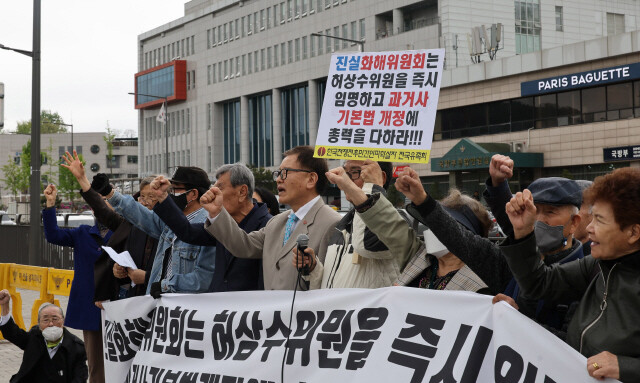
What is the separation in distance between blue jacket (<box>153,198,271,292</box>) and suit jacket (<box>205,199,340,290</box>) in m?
0.21

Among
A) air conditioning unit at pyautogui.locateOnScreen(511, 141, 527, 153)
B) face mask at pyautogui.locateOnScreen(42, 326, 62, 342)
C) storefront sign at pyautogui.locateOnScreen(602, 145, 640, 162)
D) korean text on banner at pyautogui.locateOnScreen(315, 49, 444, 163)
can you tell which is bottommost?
face mask at pyautogui.locateOnScreen(42, 326, 62, 342)

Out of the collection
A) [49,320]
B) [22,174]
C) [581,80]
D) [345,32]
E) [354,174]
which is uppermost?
[345,32]

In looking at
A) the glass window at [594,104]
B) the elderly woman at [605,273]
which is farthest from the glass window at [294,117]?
the elderly woman at [605,273]

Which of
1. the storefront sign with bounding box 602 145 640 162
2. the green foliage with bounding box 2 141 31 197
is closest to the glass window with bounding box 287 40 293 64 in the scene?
the green foliage with bounding box 2 141 31 197

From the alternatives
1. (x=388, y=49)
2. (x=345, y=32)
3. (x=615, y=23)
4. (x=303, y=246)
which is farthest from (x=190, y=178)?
(x=345, y=32)

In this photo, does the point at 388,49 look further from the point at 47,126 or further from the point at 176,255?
the point at 47,126

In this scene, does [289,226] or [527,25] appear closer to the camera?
[289,226]

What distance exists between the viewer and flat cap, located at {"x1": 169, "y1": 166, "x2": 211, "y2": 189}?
21.5ft

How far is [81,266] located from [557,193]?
5.20 metres

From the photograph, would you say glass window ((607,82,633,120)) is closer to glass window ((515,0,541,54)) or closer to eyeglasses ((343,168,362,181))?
glass window ((515,0,541,54))

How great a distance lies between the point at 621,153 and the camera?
42688mm

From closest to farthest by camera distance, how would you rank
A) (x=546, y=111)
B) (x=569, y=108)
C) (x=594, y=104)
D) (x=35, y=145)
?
(x=35, y=145), (x=594, y=104), (x=569, y=108), (x=546, y=111)

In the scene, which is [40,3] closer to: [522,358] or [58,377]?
[58,377]

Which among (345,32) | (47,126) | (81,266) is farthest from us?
(47,126)
